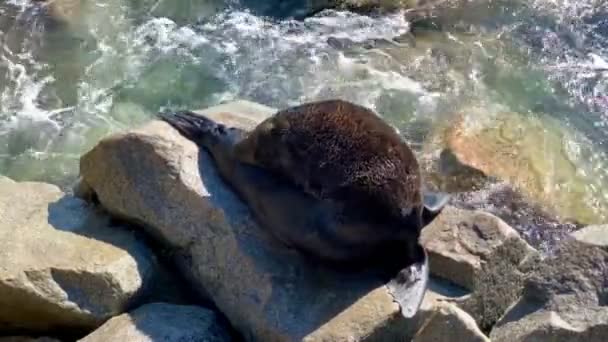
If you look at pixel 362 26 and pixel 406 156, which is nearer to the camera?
pixel 406 156

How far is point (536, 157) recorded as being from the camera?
7.60 metres

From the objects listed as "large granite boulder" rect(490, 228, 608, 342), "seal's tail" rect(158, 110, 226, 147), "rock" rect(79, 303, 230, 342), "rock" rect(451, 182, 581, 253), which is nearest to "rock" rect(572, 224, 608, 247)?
"large granite boulder" rect(490, 228, 608, 342)

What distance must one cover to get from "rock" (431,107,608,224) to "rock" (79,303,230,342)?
292 cm

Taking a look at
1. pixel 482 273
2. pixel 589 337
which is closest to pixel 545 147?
pixel 482 273

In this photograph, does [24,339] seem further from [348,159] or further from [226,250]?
[348,159]

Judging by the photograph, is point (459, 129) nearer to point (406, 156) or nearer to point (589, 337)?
point (406, 156)

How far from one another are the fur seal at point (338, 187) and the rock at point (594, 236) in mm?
784

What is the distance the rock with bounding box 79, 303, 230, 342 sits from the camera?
4.92 m

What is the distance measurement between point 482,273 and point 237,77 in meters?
4.21

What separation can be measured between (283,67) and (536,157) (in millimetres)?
2519

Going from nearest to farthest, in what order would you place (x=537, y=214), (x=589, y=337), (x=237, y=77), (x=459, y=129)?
(x=589, y=337)
(x=537, y=214)
(x=459, y=129)
(x=237, y=77)

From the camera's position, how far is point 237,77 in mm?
8680

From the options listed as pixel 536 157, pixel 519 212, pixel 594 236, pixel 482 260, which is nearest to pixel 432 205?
pixel 482 260

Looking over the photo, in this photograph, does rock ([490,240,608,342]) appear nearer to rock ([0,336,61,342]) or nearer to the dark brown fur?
the dark brown fur
